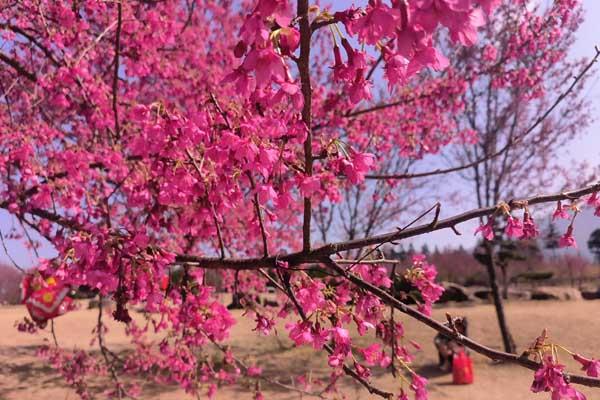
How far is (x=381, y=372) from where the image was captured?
9.06 m

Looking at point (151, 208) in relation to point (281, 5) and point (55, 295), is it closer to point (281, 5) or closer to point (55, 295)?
Answer: point (281, 5)

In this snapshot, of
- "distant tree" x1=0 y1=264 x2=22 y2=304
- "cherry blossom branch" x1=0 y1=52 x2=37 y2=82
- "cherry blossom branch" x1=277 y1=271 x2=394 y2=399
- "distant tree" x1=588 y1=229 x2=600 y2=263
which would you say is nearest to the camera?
"cherry blossom branch" x1=277 y1=271 x2=394 y2=399

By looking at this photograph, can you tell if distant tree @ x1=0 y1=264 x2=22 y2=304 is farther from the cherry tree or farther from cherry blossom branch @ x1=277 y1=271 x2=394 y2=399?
cherry blossom branch @ x1=277 y1=271 x2=394 y2=399

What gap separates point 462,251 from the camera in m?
32.7

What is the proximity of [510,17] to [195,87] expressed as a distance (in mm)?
7869

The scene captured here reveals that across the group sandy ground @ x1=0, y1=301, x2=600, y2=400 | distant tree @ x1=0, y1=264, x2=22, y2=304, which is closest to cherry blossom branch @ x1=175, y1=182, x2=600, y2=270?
sandy ground @ x1=0, y1=301, x2=600, y2=400

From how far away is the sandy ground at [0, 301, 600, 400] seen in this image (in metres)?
→ 7.75

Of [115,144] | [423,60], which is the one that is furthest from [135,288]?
[115,144]

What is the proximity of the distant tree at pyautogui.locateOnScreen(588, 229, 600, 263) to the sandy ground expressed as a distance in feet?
89.9

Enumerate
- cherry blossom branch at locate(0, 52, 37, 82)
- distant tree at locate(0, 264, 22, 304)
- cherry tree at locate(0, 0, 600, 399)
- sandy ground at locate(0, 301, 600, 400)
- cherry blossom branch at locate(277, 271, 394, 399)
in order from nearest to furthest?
cherry tree at locate(0, 0, 600, 399), cherry blossom branch at locate(277, 271, 394, 399), cherry blossom branch at locate(0, 52, 37, 82), sandy ground at locate(0, 301, 600, 400), distant tree at locate(0, 264, 22, 304)

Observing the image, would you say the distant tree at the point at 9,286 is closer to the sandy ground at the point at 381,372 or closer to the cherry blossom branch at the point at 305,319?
the sandy ground at the point at 381,372

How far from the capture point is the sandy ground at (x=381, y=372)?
7.75 metres

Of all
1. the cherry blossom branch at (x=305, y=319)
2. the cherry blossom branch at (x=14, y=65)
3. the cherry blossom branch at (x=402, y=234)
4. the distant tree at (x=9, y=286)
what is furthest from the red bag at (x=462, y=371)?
the distant tree at (x=9, y=286)

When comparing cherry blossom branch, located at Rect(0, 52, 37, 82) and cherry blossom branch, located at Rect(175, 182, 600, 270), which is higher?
cherry blossom branch, located at Rect(0, 52, 37, 82)
